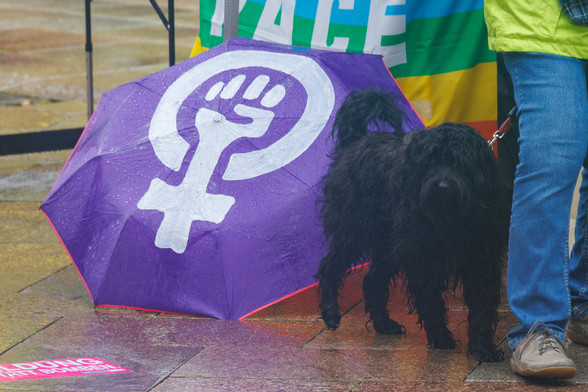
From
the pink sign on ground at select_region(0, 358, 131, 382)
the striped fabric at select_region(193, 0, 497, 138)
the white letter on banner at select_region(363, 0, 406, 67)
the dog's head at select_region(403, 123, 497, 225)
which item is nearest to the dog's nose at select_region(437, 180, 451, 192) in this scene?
the dog's head at select_region(403, 123, 497, 225)

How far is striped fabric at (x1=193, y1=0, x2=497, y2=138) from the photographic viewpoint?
580cm

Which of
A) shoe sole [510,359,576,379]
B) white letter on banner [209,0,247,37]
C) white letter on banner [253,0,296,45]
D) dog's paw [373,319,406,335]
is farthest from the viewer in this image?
white letter on banner [209,0,247,37]

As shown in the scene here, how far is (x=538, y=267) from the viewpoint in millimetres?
3812

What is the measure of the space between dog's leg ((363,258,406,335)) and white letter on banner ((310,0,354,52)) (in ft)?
6.56

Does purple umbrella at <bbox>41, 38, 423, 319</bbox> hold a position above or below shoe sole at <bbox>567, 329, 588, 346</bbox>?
above

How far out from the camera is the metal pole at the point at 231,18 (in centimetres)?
586

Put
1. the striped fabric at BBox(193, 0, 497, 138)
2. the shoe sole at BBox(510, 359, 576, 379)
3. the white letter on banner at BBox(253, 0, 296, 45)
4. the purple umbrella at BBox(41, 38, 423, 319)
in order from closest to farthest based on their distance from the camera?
the shoe sole at BBox(510, 359, 576, 379)
the purple umbrella at BBox(41, 38, 423, 319)
the striped fabric at BBox(193, 0, 497, 138)
the white letter on banner at BBox(253, 0, 296, 45)

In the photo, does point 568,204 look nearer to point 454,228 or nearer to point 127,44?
point 454,228

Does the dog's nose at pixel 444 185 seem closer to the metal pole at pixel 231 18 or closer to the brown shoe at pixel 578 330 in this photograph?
the brown shoe at pixel 578 330

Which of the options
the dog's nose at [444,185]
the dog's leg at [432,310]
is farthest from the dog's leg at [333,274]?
the dog's nose at [444,185]

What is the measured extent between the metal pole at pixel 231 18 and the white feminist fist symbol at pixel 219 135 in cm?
71

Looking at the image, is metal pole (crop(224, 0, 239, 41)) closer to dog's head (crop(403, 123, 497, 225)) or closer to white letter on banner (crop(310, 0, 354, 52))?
white letter on banner (crop(310, 0, 354, 52))

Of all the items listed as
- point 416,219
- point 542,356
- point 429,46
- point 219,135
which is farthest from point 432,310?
point 429,46

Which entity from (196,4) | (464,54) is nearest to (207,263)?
(464,54)
